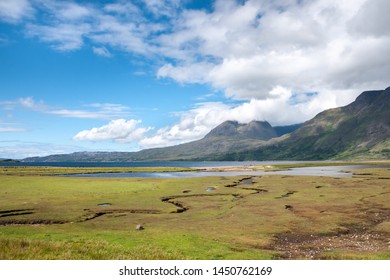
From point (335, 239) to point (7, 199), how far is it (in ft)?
209

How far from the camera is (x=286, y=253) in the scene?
31.7 m

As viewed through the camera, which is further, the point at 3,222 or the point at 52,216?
the point at 52,216

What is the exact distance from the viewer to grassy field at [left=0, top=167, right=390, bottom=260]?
2772 centimetres

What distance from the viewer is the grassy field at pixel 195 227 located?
27.7 m

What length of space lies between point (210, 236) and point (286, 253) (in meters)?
9.06

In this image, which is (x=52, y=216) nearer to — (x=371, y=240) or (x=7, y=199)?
(x=7, y=199)

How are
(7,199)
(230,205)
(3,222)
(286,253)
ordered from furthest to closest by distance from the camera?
(7,199) → (230,205) → (3,222) → (286,253)

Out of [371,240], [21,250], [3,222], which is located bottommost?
[371,240]

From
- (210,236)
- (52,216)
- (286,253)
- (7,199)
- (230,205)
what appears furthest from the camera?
(7,199)

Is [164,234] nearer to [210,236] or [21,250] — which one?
[210,236]

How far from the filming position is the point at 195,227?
141ft

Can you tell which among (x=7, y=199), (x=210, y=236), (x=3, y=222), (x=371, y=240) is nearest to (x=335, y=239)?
(x=371, y=240)

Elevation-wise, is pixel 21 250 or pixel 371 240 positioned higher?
pixel 21 250

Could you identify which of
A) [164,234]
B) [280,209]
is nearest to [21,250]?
[164,234]
